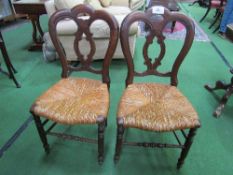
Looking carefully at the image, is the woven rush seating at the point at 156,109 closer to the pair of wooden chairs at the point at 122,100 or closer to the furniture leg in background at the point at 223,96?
the pair of wooden chairs at the point at 122,100

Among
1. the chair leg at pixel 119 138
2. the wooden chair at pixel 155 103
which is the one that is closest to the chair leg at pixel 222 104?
the wooden chair at pixel 155 103

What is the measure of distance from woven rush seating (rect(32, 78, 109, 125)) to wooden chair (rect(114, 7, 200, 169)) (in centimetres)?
15

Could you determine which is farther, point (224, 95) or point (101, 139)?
point (224, 95)

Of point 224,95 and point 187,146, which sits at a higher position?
point 187,146

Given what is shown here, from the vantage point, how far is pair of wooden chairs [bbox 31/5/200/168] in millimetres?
1165

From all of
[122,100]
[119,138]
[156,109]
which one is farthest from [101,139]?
[156,109]

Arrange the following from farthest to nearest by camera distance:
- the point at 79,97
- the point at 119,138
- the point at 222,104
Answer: the point at 222,104 < the point at 79,97 < the point at 119,138

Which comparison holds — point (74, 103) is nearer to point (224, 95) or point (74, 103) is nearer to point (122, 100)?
point (122, 100)

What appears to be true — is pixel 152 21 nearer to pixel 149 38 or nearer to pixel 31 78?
pixel 149 38

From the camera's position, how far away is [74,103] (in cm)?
127

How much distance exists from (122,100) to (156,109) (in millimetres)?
231

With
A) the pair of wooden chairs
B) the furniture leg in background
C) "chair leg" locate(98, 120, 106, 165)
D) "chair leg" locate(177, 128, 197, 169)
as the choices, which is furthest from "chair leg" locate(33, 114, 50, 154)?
the furniture leg in background

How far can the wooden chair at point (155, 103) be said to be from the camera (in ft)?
3.78

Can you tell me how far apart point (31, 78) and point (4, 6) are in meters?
2.58
